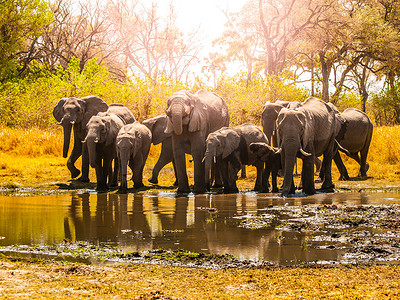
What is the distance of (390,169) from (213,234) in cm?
1231

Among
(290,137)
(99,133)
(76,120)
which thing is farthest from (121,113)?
(290,137)

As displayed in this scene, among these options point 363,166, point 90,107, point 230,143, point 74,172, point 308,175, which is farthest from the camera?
point 90,107

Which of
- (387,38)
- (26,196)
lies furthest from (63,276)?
(387,38)

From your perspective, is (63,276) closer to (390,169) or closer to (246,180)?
(246,180)

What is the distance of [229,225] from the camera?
7.98m

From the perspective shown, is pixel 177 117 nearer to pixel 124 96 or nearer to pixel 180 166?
pixel 180 166

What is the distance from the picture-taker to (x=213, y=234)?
23.5 ft

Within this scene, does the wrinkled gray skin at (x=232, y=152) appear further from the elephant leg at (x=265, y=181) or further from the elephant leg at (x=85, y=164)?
the elephant leg at (x=85, y=164)

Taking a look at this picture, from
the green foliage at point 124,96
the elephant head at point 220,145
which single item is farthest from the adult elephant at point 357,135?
the green foliage at point 124,96

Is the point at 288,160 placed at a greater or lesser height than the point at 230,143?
lesser

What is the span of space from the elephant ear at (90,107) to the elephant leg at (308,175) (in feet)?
26.0

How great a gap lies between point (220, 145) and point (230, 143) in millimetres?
322

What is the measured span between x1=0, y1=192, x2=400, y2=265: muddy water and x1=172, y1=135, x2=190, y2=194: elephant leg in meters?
1.80

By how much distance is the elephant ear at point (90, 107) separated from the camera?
18.2 m
